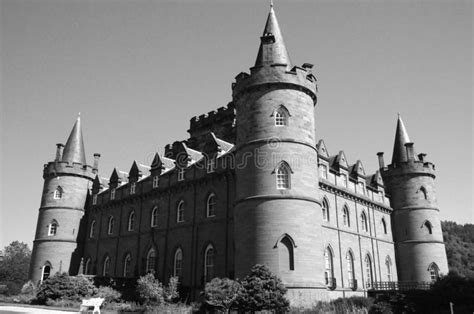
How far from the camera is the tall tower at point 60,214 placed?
39.1 meters

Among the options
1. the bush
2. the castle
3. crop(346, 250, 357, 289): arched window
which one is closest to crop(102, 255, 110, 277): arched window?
the castle

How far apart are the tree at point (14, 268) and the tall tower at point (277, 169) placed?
2877cm

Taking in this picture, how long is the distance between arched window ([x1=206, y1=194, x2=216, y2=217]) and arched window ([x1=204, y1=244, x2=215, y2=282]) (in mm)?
2239

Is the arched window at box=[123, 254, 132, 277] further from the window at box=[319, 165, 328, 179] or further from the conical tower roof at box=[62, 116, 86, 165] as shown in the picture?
the window at box=[319, 165, 328, 179]

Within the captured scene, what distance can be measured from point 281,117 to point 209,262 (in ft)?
37.3

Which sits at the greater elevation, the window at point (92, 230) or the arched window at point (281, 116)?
the arched window at point (281, 116)

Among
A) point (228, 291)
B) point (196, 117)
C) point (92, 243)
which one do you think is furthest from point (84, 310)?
point (196, 117)

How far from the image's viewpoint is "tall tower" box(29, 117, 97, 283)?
39.1 meters

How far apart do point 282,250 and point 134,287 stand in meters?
13.9

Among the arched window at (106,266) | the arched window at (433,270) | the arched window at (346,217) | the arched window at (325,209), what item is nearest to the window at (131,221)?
the arched window at (106,266)

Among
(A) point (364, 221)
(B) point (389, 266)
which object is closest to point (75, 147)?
(A) point (364, 221)

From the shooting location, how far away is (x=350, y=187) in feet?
111

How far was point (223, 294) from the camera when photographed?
19375 millimetres

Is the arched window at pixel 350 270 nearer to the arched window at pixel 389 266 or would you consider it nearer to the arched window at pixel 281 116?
the arched window at pixel 389 266
